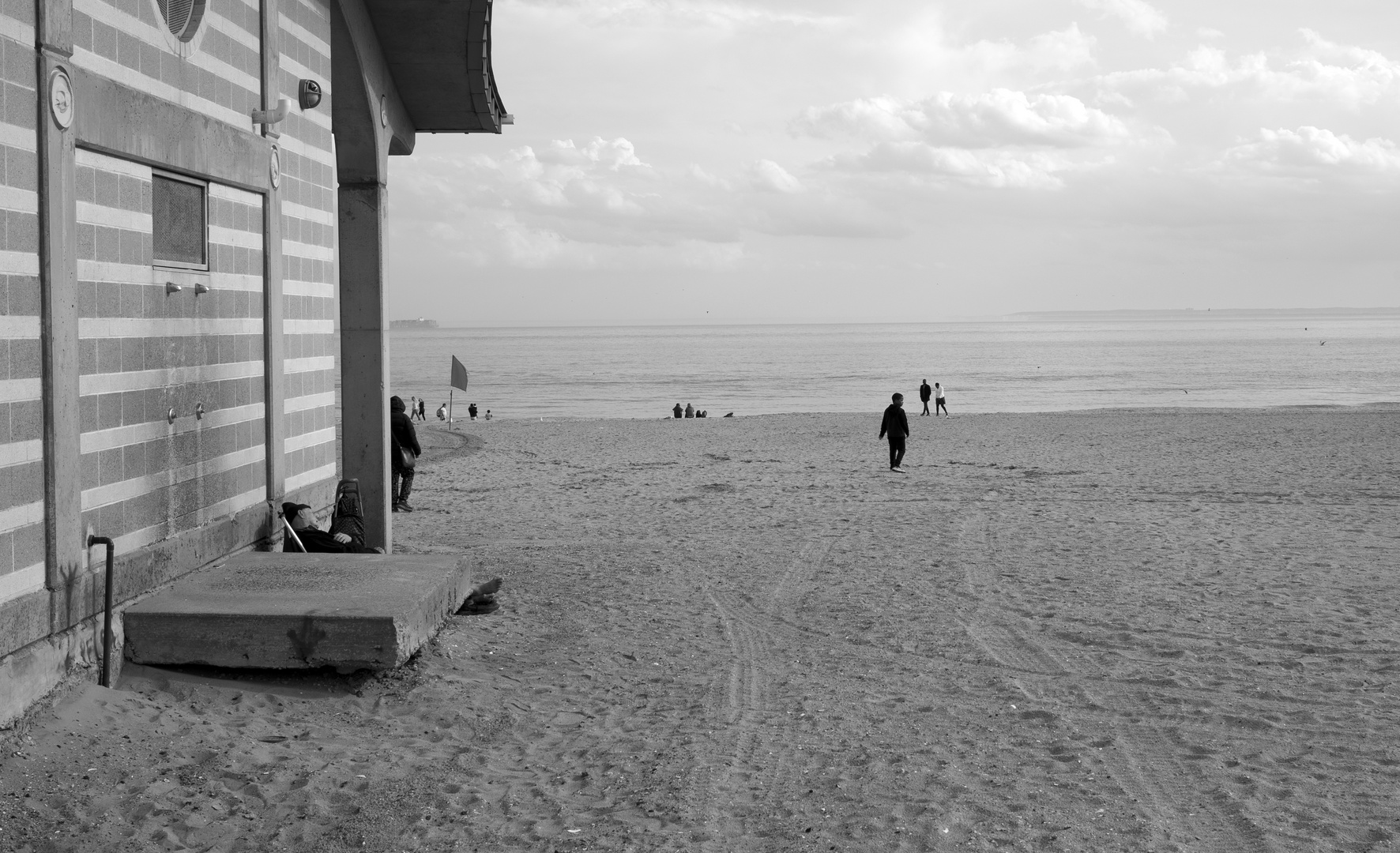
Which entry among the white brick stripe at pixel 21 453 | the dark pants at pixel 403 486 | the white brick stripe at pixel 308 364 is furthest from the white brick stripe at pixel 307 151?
the dark pants at pixel 403 486

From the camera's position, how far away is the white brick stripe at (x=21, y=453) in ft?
17.2

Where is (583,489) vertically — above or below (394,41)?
below

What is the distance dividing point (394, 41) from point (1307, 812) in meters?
8.61

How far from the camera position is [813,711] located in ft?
21.8

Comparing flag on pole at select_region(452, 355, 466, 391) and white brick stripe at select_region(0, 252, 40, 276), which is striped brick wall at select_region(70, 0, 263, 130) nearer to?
white brick stripe at select_region(0, 252, 40, 276)

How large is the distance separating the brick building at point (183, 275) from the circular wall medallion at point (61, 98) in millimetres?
12

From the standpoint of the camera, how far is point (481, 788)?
543 centimetres

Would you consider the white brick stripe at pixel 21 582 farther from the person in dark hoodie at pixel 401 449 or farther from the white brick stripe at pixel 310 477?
the person in dark hoodie at pixel 401 449

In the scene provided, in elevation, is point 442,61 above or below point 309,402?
above

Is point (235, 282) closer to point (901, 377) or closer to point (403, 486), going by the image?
point (403, 486)

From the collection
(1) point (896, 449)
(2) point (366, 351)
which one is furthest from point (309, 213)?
(1) point (896, 449)

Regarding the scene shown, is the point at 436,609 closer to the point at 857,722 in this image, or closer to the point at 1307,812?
the point at 857,722

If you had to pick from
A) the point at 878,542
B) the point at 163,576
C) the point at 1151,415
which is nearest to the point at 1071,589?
the point at 878,542

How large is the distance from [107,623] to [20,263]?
182cm
